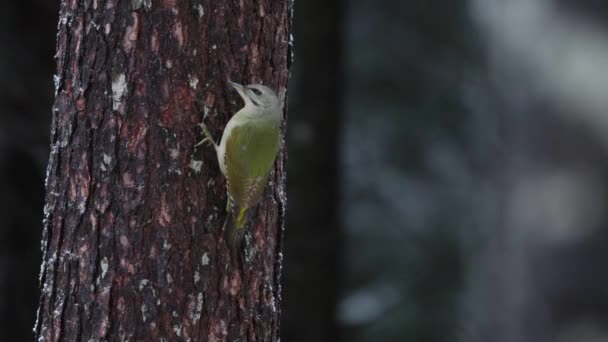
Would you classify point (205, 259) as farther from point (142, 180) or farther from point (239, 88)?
point (239, 88)

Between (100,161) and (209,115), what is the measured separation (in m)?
0.39

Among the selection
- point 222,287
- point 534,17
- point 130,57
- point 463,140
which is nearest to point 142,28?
point 130,57

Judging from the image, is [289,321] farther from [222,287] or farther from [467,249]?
[222,287]

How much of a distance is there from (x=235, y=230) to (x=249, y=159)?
28 centimetres

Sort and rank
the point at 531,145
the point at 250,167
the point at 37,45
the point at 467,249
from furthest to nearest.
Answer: the point at 467,249, the point at 37,45, the point at 250,167, the point at 531,145

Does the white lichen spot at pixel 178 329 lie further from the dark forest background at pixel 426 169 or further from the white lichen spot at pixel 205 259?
the dark forest background at pixel 426 169

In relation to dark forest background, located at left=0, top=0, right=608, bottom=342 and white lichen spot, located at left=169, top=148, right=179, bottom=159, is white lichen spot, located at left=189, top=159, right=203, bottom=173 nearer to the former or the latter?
white lichen spot, located at left=169, top=148, right=179, bottom=159

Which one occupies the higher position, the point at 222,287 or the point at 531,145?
the point at 531,145

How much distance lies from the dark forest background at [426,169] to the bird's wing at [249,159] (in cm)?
82

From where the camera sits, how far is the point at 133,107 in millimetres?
3406

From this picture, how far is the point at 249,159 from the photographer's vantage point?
365 cm

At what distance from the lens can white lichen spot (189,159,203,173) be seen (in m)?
3.47

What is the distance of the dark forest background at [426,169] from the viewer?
132 inches


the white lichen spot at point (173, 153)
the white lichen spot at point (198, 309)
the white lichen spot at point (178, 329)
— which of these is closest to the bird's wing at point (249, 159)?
the white lichen spot at point (173, 153)
